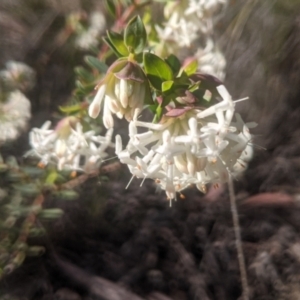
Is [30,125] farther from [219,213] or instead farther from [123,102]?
[123,102]

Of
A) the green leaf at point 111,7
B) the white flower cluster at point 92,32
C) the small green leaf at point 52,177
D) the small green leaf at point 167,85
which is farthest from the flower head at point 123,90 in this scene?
the white flower cluster at point 92,32

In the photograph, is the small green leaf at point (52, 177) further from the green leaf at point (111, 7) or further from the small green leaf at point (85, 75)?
the green leaf at point (111, 7)

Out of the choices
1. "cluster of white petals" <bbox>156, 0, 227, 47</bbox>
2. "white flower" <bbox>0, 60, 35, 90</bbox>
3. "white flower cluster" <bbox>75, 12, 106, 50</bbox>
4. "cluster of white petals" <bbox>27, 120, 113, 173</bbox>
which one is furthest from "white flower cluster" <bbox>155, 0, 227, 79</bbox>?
"white flower" <bbox>0, 60, 35, 90</bbox>

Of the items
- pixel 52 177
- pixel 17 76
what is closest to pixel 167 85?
pixel 52 177

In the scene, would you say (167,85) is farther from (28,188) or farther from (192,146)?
(28,188)

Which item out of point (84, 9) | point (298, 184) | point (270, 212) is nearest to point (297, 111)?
point (298, 184)

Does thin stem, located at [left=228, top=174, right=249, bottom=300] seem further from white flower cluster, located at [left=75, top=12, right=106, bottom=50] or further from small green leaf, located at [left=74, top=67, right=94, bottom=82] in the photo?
white flower cluster, located at [left=75, top=12, right=106, bottom=50]
